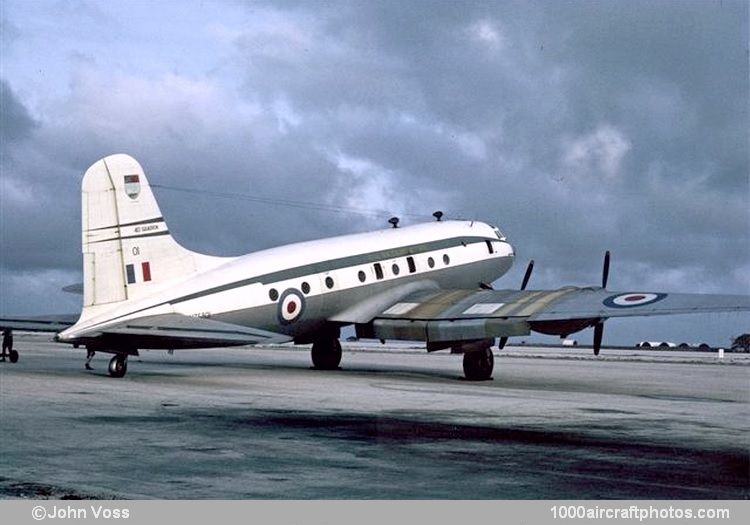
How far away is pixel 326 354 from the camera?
Answer: 40250 mm

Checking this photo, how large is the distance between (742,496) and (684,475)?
62.7 inches

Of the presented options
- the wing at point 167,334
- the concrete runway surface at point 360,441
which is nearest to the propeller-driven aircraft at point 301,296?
the wing at point 167,334

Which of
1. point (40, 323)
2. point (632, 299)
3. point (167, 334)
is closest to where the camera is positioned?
point (167, 334)

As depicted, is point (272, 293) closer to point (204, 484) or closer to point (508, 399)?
point (508, 399)

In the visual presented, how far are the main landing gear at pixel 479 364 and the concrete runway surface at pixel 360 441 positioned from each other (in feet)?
14.0

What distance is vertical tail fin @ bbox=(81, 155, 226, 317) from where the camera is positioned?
97.3 feet

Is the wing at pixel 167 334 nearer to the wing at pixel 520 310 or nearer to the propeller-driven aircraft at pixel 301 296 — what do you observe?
the propeller-driven aircraft at pixel 301 296

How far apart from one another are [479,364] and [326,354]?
810cm

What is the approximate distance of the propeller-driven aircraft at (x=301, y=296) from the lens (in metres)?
29.6

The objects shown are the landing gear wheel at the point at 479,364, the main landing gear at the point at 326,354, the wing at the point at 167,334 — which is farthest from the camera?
the main landing gear at the point at 326,354

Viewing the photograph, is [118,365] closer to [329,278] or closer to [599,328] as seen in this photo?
[329,278]

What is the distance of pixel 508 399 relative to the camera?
2608 cm

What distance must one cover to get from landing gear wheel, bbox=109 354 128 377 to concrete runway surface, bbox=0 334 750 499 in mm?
581

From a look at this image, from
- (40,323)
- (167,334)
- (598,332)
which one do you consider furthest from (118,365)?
(598,332)
